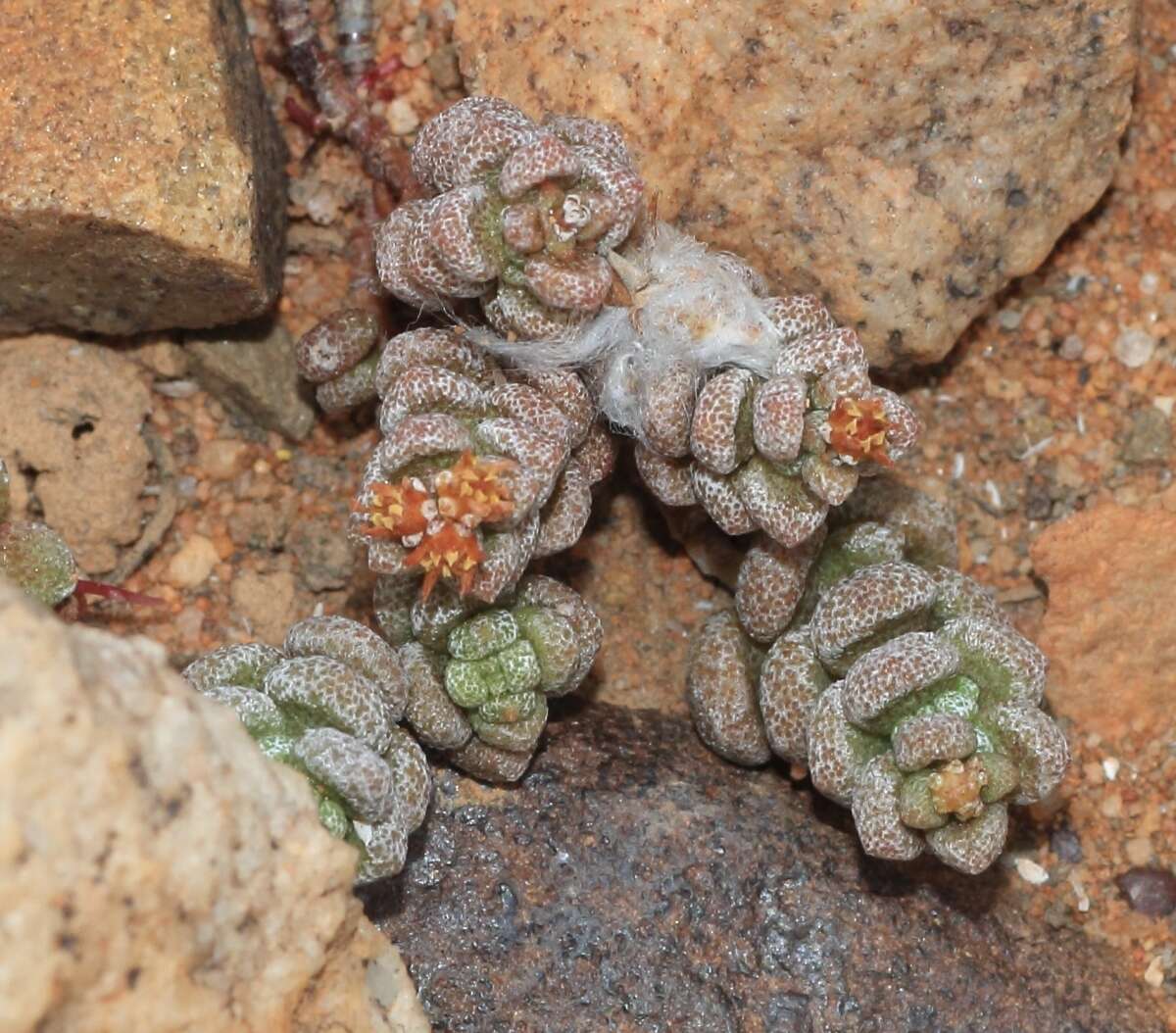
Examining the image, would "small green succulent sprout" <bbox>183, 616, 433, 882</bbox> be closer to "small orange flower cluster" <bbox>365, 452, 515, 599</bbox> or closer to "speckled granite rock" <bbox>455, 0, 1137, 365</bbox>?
"small orange flower cluster" <bbox>365, 452, 515, 599</bbox>

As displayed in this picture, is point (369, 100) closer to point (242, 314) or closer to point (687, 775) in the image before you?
point (242, 314)

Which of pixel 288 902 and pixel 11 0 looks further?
pixel 11 0

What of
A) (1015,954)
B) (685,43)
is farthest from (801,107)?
(1015,954)

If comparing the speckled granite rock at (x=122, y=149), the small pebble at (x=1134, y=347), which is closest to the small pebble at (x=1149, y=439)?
the small pebble at (x=1134, y=347)

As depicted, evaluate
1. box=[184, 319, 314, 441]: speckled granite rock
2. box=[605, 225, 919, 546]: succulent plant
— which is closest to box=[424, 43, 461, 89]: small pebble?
box=[184, 319, 314, 441]: speckled granite rock

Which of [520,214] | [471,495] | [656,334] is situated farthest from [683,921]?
[520,214]

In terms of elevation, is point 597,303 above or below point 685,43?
below

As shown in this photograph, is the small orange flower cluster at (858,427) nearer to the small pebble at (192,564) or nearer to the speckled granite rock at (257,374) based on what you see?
the speckled granite rock at (257,374)

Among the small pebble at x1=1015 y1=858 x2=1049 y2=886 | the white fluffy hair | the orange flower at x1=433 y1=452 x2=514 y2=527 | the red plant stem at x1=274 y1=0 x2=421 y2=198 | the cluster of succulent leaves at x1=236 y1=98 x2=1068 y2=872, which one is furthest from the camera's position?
the red plant stem at x1=274 y1=0 x2=421 y2=198
